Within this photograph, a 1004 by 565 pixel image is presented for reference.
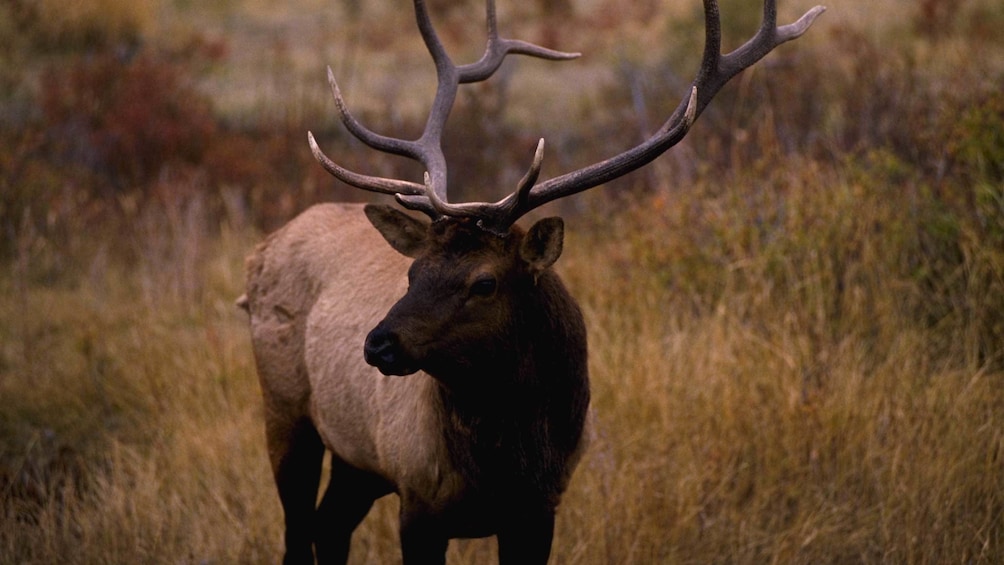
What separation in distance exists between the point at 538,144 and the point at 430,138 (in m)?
0.98

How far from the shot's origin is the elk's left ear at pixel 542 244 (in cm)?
355

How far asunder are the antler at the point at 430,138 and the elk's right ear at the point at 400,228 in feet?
0.18

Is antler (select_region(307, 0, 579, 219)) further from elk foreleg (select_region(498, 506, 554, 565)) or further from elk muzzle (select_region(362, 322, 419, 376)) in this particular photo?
elk foreleg (select_region(498, 506, 554, 565))

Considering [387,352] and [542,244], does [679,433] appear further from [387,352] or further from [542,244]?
[387,352]

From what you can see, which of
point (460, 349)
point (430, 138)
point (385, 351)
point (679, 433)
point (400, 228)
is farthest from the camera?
point (679, 433)

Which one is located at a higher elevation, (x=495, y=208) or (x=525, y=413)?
(x=495, y=208)

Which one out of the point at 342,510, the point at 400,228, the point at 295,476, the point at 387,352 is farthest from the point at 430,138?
the point at 342,510

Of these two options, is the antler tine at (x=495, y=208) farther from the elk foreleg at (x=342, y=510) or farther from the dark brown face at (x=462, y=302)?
the elk foreleg at (x=342, y=510)

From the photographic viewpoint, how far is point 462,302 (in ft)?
11.5

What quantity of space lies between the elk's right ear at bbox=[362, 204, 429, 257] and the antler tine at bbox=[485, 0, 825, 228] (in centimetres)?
37

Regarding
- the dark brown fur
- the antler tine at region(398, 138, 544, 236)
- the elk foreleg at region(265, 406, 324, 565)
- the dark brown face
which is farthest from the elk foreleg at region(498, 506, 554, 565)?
the elk foreleg at region(265, 406, 324, 565)

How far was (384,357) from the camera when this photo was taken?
10.9 feet

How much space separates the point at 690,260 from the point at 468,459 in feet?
10.7

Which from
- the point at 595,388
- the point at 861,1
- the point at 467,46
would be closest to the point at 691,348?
the point at 595,388
